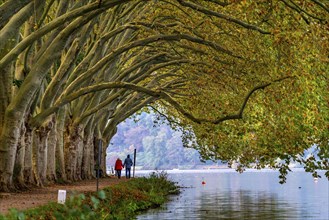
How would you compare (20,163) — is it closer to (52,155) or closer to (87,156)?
(52,155)

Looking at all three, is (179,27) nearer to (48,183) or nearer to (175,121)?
(48,183)

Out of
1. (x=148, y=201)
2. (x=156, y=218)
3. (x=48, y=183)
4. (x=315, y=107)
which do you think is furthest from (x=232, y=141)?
Answer: (x=315, y=107)

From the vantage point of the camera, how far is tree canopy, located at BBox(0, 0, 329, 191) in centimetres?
2114

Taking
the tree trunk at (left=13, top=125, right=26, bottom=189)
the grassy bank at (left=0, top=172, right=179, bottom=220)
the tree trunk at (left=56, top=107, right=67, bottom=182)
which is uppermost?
the tree trunk at (left=56, top=107, right=67, bottom=182)

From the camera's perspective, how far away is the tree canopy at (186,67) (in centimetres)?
2114

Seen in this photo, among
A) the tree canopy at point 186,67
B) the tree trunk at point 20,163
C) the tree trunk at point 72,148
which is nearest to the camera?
the tree canopy at point 186,67

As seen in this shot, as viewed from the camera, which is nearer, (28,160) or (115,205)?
(115,205)

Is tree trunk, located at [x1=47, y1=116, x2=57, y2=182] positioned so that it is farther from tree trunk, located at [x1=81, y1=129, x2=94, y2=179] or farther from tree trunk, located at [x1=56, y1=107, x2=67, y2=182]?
tree trunk, located at [x1=81, y1=129, x2=94, y2=179]

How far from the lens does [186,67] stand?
36438mm

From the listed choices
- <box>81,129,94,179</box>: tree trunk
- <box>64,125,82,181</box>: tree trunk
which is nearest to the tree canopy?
<box>64,125,82,181</box>: tree trunk

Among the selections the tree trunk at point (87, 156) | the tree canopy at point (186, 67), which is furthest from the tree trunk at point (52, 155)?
the tree trunk at point (87, 156)

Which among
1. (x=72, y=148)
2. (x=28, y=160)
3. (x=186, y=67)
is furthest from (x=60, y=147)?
(x=28, y=160)

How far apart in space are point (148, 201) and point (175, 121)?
26.7 meters

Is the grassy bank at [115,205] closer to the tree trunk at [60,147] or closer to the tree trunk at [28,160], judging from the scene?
the tree trunk at [28,160]
